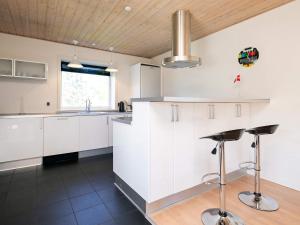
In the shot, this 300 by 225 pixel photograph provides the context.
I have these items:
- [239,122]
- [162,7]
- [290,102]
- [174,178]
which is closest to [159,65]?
[162,7]

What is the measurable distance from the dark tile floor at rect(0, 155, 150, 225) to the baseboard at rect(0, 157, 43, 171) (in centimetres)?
14

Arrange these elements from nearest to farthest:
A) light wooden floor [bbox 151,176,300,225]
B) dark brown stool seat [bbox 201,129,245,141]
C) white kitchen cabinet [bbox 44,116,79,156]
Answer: dark brown stool seat [bbox 201,129,245,141] → light wooden floor [bbox 151,176,300,225] → white kitchen cabinet [bbox 44,116,79,156]

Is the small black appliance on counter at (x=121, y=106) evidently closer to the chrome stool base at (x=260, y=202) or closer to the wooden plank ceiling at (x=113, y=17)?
the wooden plank ceiling at (x=113, y=17)

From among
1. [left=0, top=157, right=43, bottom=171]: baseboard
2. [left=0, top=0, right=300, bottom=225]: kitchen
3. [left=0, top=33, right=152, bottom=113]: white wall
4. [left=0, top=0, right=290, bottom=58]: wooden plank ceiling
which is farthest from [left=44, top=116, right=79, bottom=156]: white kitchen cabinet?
[left=0, top=0, right=290, bottom=58]: wooden plank ceiling

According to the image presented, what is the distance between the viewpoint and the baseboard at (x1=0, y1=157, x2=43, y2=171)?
2.93 metres

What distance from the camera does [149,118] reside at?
1.66m

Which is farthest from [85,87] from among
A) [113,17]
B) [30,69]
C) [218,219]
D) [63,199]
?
[218,219]

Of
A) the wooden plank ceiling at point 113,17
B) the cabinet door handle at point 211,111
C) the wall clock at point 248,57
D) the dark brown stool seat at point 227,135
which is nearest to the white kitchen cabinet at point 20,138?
the wooden plank ceiling at point 113,17

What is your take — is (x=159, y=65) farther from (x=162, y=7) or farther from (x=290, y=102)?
(x=290, y=102)

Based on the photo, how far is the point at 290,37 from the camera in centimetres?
228

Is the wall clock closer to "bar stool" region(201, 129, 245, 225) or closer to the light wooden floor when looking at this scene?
"bar stool" region(201, 129, 245, 225)

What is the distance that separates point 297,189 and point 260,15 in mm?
2517

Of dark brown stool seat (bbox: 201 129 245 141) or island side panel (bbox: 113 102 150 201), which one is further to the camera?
island side panel (bbox: 113 102 150 201)

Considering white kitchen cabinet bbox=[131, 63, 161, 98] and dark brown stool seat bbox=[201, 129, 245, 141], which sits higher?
white kitchen cabinet bbox=[131, 63, 161, 98]
